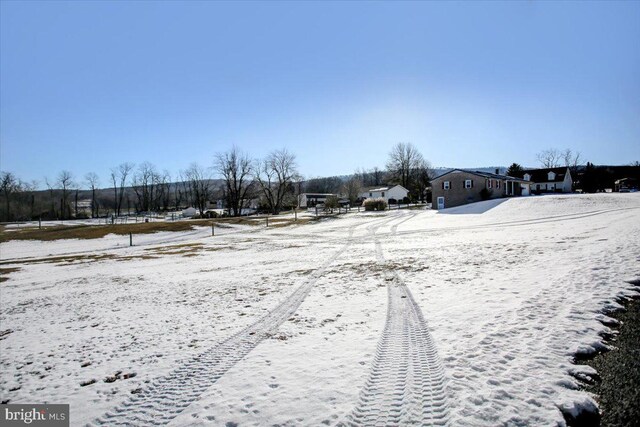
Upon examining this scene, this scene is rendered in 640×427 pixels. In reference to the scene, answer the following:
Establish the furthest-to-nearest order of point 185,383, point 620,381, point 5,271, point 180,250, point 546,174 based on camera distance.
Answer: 1. point 546,174
2. point 180,250
3. point 5,271
4. point 185,383
5. point 620,381

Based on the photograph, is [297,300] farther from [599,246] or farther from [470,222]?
[470,222]

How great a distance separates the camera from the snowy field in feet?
15.4

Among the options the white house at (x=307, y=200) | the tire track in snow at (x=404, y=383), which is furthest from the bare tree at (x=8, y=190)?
the tire track in snow at (x=404, y=383)

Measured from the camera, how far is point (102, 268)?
21.4 metres

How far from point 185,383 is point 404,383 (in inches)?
156

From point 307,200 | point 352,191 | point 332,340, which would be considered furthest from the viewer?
point 307,200

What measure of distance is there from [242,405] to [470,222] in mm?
33270

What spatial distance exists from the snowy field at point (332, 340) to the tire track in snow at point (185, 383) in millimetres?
31

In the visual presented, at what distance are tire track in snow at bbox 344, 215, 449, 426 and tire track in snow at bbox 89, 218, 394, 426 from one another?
2.83 meters

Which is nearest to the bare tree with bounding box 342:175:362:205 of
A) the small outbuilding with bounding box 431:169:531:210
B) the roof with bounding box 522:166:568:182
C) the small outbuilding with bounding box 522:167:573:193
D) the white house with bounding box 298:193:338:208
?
the white house with bounding box 298:193:338:208

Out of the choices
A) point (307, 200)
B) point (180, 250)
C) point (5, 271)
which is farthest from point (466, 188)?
point (307, 200)

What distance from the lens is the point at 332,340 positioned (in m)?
7.15

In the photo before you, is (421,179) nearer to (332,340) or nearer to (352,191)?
(352,191)

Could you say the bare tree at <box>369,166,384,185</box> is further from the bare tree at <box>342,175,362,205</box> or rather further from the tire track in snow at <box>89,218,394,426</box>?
the tire track in snow at <box>89,218,394,426</box>
